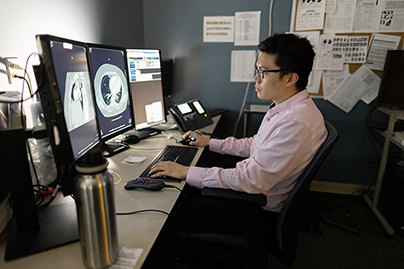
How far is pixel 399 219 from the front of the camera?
74.4 inches

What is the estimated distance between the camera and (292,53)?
1.15 m

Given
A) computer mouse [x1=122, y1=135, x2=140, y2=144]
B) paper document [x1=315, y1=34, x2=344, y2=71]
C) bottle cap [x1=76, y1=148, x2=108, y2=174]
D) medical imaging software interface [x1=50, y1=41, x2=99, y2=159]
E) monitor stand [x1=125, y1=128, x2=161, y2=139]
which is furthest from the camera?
paper document [x1=315, y1=34, x2=344, y2=71]

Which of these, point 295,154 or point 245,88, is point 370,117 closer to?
point 245,88

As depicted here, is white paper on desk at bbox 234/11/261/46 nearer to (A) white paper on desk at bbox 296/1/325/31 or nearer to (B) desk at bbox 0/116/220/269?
(A) white paper on desk at bbox 296/1/325/31

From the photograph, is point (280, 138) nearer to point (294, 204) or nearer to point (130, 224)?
point (294, 204)

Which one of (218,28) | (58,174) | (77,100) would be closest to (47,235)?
(58,174)

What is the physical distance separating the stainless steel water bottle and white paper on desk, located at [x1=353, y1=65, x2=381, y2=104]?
2.46m

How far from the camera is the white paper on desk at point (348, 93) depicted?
2309 millimetres

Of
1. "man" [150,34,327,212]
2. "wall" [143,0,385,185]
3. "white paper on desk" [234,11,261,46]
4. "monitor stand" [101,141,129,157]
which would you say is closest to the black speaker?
"wall" [143,0,385,185]

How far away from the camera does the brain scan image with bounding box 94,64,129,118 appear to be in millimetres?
1249

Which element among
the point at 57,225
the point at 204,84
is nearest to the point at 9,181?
the point at 57,225

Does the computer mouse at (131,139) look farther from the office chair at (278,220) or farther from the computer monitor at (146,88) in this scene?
the office chair at (278,220)

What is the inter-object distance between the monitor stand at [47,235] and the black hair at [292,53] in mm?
1056

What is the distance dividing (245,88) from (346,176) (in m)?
1.34
